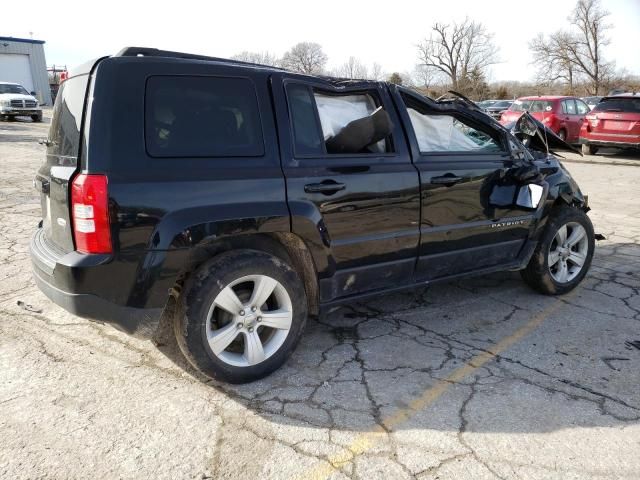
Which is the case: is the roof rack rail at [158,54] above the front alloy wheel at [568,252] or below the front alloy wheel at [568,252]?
above

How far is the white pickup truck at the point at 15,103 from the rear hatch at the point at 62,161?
2625cm

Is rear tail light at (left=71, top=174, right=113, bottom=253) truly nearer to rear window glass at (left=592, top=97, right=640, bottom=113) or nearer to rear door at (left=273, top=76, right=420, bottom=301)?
rear door at (left=273, top=76, right=420, bottom=301)

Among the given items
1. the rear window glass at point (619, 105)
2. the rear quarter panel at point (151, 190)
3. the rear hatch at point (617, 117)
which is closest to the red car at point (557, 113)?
the rear hatch at point (617, 117)

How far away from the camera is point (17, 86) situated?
26438 mm

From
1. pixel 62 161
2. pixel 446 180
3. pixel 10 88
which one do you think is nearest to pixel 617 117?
pixel 446 180

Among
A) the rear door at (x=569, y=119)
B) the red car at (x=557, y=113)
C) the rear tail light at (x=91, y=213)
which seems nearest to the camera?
the rear tail light at (x=91, y=213)

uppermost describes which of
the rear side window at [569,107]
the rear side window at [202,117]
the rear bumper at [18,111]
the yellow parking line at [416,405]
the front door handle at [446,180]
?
the rear bumper at [18,111]

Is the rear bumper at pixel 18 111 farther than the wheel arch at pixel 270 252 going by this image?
Yes

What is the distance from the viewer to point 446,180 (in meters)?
3.61

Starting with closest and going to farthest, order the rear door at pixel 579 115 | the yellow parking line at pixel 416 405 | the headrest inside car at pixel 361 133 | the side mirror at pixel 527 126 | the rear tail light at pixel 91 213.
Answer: the yellow parking line at pixel 416 405
the rear tail light at pixel 91 213
the headrest inside car at pixel 361 133
the side mirror at pixel 527 126
the rear door at pixel 579 115

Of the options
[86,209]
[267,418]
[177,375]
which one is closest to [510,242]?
[267,418]

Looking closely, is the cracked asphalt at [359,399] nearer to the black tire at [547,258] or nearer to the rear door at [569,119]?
→ the black tire at [547,258]

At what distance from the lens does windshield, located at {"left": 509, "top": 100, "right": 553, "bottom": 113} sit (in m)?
16.4

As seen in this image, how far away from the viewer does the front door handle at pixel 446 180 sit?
355 centimetres
